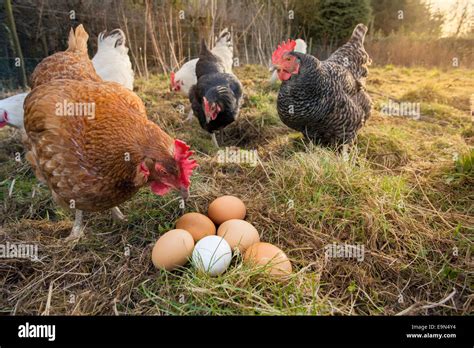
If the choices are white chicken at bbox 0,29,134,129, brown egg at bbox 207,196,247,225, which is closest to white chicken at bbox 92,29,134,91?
white chicken at bbox 0,29,134,129

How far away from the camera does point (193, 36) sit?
4.77 m

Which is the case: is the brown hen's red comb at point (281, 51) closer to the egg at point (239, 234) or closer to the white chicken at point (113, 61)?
the egg at point (239, 234)

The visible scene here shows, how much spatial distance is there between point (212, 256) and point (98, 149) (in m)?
0.68

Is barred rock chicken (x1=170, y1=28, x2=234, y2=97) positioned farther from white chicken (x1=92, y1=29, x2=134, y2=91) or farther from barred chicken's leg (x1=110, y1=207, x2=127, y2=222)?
barred chicken's leg (x1=110, y1=207, x2=127, y2=222)

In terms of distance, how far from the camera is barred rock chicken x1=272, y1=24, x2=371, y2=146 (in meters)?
2.04

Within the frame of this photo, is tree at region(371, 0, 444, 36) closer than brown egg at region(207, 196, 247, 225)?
No

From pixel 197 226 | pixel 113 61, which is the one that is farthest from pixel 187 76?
pixel 197 226

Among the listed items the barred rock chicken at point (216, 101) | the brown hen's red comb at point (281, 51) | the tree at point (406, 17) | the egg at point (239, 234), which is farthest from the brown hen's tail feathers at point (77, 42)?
the tree at point (406, 17)

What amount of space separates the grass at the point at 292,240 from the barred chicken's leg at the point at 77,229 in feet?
0.16

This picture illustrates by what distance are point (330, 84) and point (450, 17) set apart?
0.94 meters

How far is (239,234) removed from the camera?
128 centimetres

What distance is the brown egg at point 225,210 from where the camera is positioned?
1.44 m

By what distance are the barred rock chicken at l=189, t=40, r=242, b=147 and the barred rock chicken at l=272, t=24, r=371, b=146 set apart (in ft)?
2.14
